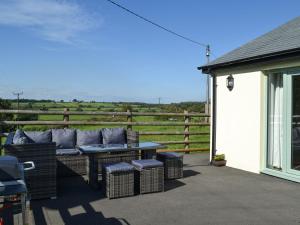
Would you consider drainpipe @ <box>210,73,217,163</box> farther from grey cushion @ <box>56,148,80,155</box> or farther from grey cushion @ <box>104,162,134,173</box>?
grey cushion @ <box>104,162,134,173</box>

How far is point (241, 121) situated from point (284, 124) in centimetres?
127

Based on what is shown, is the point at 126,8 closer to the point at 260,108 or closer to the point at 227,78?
the point at 227,78

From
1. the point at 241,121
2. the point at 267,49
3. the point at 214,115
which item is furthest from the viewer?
the point at 214,115

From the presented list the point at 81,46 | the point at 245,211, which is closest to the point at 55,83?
the point at 81,46

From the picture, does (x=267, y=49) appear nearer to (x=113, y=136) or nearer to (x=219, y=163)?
(x=219, y=163)

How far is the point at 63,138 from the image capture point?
743 cm

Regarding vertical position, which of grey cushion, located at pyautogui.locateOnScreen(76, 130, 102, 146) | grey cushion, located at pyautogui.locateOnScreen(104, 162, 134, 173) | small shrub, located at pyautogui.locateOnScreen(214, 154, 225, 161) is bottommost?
small shrub, located at pyautogui.locateOnScreen(214, 154, 225, 161)

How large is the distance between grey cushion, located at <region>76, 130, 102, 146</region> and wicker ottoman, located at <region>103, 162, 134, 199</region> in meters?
2.05

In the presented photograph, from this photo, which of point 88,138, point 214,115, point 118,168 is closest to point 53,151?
point 118,168

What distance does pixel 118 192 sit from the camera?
18.0 ft

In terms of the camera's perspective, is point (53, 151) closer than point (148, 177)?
Yes

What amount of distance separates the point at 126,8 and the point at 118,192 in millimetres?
6805

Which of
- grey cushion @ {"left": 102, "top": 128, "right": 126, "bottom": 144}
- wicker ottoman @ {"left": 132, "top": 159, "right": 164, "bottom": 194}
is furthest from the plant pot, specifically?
wicker ottoman @ {"left": 132, "top": 159, "right": 164, "bottom": 194}

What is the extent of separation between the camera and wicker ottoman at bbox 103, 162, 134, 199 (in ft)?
17.8
